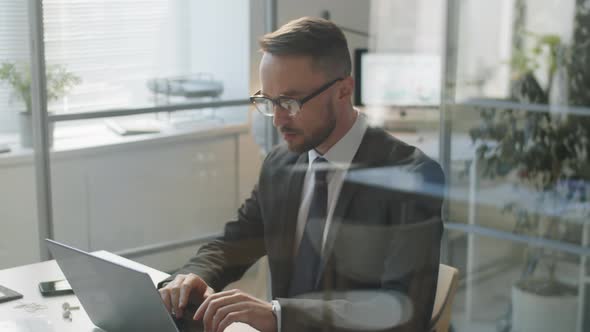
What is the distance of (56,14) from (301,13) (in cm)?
120

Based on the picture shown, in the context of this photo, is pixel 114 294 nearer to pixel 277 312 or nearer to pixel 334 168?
pixel 277 312

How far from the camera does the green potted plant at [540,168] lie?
3316 mm

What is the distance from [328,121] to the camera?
2078 mm

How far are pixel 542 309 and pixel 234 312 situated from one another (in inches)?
87.2

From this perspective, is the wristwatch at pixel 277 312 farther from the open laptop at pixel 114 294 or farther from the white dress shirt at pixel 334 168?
the white dress shirt at pixel 334 168

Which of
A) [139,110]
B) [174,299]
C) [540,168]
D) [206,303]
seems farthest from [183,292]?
[540,168]

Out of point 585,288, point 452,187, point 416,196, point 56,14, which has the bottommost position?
point 585,288

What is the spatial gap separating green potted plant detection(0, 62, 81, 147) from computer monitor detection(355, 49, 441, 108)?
128cm

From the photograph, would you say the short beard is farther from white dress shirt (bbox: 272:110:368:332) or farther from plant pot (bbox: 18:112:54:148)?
plant pot (bbox: 18:112:54:148)

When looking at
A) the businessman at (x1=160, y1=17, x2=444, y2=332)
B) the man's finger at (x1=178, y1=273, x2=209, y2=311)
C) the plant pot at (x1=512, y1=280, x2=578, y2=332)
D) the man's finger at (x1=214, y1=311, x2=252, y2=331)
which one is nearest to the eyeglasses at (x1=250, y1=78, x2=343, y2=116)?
the businessman at (x1=160, y1=17, x2=444, y2=332)

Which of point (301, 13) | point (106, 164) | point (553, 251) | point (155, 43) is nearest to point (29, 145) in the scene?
point (106, 164)

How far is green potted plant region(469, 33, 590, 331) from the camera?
3.32 m

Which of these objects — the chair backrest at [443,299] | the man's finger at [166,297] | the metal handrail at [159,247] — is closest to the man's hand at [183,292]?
the man's finger at [166,297]

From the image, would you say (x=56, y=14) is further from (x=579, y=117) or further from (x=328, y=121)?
(x=579, y=117)
